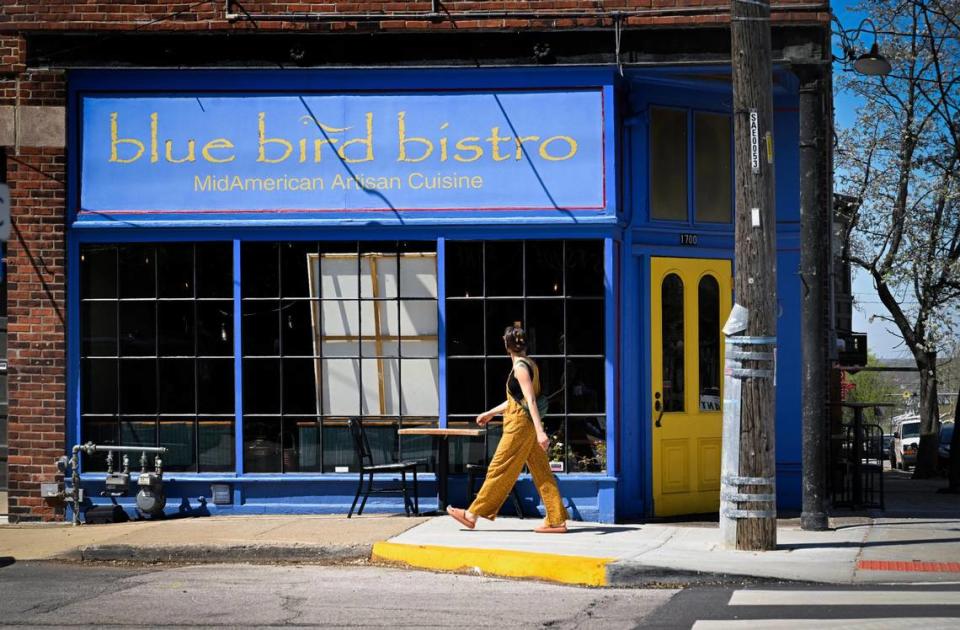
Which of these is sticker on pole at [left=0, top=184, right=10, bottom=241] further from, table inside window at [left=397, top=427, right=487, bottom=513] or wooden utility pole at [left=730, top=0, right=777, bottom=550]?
wooden utility pole at [left=730, top=0, right=777, bottom=550]

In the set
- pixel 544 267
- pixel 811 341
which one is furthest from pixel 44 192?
pixel 811 341

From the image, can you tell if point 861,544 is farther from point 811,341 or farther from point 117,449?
point 117,449

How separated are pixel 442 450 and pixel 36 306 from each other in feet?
13.8

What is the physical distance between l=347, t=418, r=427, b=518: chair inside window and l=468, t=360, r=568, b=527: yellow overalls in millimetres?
1415

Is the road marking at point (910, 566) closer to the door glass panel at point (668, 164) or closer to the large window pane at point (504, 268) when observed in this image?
the large window pane at point (504, 268)

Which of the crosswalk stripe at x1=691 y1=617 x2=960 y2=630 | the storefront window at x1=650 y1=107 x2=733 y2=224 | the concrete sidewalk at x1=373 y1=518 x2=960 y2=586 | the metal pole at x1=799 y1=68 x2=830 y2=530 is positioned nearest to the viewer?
the crosswalk stripe at x1=691 y1=617 x2=960 y2=630

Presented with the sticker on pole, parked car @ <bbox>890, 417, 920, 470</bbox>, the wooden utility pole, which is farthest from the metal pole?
parked car @ <bbox>890, 417, 920, 470</bbox>

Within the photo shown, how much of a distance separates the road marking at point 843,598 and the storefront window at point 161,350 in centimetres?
614

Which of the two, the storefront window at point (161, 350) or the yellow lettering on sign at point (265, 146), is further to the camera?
the storefront window at point (161, 350)

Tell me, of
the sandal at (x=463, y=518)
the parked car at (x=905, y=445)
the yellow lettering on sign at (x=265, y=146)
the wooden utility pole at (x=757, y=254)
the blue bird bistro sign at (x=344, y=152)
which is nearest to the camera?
the wooden utility pole at (x=757, y=254)

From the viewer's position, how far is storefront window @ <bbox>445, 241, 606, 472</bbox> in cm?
1259

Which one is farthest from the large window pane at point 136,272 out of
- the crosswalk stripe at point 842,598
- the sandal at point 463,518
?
the crosswalk stripe at point 842,598

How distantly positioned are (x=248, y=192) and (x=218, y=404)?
2095mm

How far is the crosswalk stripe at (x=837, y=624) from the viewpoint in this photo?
23.8ft
